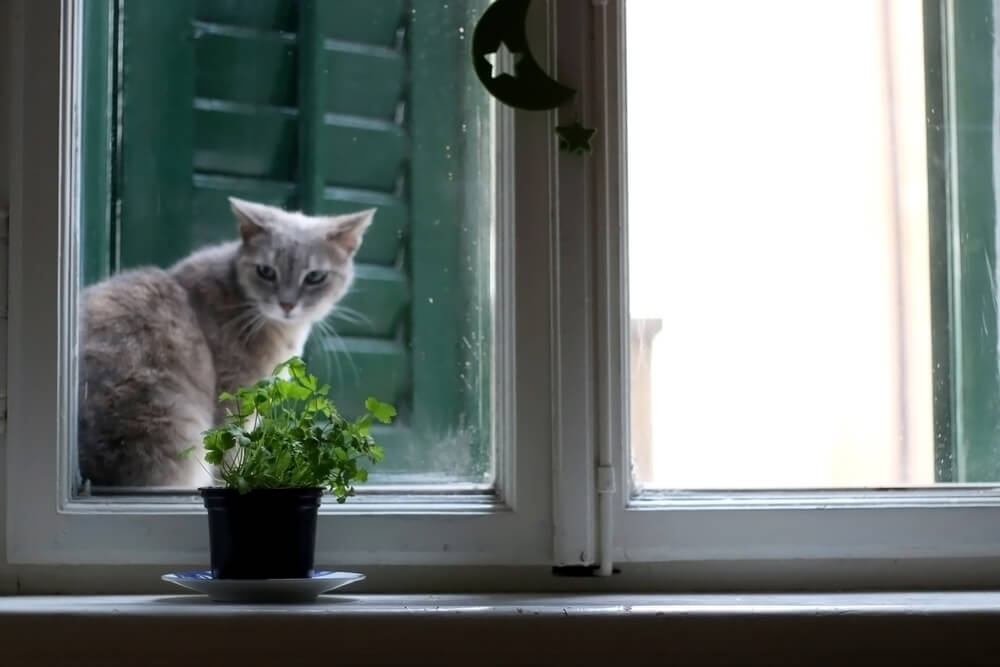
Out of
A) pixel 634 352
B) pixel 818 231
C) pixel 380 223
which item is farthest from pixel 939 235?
pixel 380 223

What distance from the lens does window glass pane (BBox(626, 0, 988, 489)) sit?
137cm

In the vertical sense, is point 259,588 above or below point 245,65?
below

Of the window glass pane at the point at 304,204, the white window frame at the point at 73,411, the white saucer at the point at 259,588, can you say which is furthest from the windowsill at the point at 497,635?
the window glass pane at the point at 304,204

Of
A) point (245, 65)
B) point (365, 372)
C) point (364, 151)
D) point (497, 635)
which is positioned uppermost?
point (245, 65)

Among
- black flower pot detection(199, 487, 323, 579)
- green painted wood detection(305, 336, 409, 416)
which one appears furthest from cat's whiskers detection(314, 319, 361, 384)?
black flower pot detection(199, 487, 323, 579)

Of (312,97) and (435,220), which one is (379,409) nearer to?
(435,220)

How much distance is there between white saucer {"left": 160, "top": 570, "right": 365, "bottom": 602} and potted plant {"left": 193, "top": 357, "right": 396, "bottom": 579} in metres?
0.02

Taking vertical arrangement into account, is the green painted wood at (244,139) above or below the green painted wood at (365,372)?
above

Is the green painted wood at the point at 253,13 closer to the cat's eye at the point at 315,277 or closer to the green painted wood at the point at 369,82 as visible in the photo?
the green painted wood at the point at 369,82

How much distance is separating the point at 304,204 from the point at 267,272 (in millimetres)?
94

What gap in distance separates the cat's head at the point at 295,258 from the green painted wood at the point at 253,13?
21 centimetres

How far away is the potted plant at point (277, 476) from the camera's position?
3.79 ft

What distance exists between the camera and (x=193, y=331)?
1.39 meters

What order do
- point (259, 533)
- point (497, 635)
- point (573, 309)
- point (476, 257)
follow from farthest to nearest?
point (476, 257) < point (573, 309) < point (259, 533) < point (497, 635)
